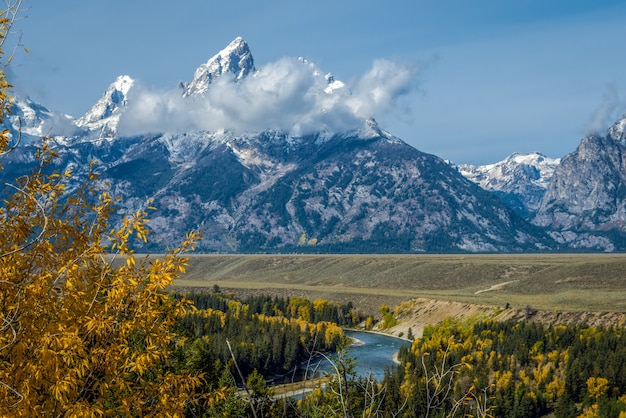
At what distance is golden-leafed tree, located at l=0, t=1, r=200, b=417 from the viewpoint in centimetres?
1134

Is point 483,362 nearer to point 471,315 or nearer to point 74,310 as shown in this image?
point 471,315

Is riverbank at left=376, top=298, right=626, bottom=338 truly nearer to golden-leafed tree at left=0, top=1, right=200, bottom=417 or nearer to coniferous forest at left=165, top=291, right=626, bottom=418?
coniferous forest at left=165, top=291, right=626, bottom=418

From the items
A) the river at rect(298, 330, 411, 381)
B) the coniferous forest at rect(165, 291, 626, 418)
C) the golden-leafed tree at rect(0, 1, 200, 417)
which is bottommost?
the river at rect(298, 330, 411, 381)

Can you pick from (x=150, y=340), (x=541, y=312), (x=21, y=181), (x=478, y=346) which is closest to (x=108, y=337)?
(x=150, y=340)

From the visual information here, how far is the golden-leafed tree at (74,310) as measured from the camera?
11344 mm

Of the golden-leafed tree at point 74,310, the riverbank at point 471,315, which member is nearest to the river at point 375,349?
the riverbank at point 471,315

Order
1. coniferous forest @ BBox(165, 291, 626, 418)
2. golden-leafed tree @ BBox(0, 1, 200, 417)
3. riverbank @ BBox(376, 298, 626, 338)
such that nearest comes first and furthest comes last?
golden-leafed tree @ BBox(0, 1, 200, 417), coniferous forest @ BBox(165, 291, 626, 418), riverbank @ BBox(376, 298, 626, 338)

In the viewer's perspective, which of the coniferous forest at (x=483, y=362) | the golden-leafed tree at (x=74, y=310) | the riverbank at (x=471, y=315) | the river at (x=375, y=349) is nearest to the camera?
the golden-leafed tree at (x=74, y=310)

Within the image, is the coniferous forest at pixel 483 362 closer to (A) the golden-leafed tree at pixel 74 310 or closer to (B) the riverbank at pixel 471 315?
(B) the riverbank at pixel 471 315

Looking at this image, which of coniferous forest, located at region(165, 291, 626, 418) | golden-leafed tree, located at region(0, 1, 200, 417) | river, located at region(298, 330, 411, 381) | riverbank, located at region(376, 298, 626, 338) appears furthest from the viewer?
riverbank, located at region(376, 298, 626, 338)

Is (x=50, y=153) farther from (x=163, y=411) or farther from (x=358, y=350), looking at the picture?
(x=358, y=350)

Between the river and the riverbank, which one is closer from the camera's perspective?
the river

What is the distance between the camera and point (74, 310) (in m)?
12.8

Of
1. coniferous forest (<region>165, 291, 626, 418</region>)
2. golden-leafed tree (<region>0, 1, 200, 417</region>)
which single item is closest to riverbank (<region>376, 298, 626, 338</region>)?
coniferous forest (<region>165, 291, 626, 418</region>)
